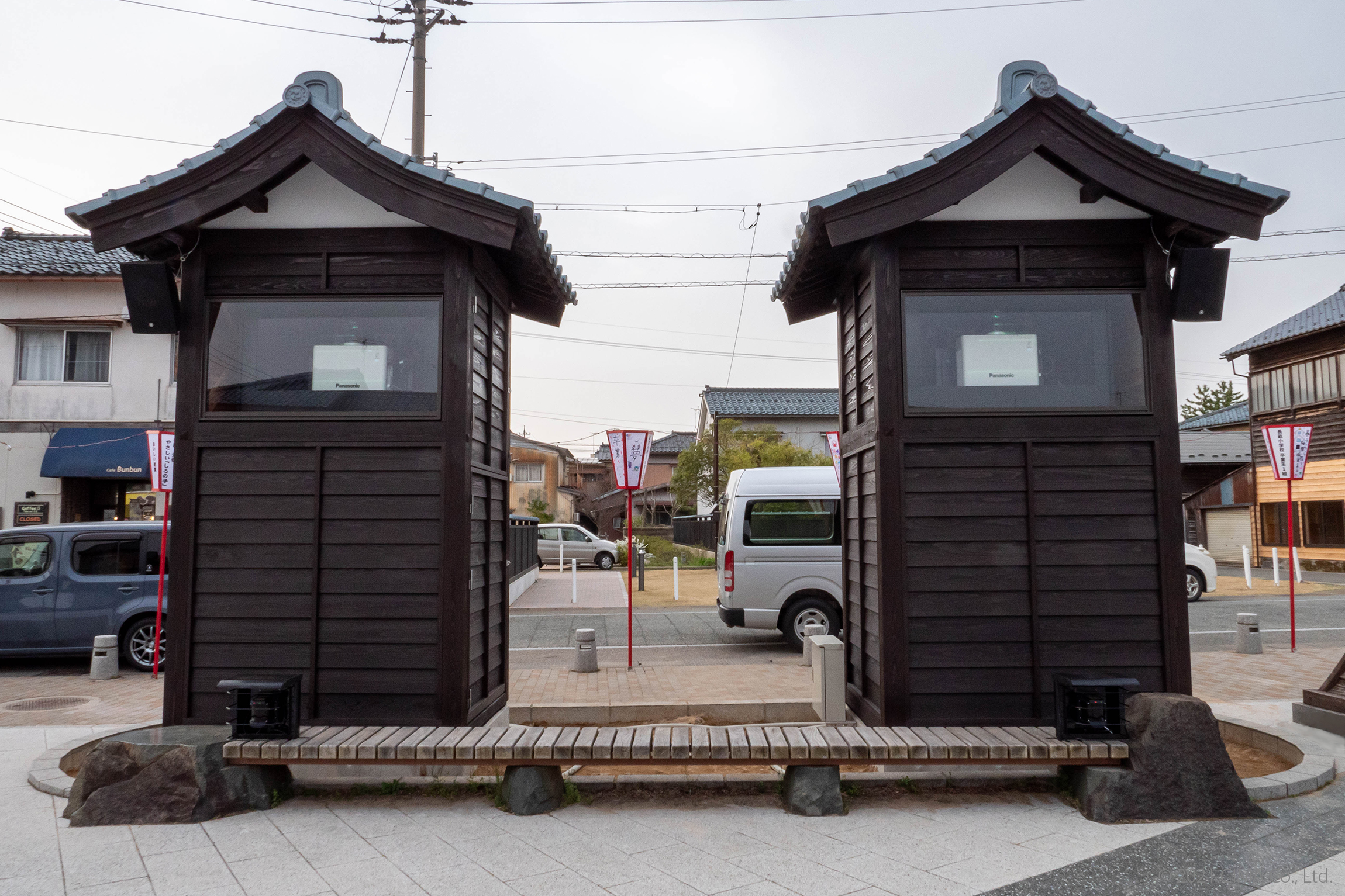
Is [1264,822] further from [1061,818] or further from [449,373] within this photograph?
[449,373]

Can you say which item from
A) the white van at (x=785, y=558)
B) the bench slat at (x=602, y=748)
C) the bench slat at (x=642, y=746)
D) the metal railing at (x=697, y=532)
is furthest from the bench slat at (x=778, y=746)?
the metal railing at (x=697, y=532)

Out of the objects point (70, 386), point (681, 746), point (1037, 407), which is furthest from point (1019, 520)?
point (70, 386)

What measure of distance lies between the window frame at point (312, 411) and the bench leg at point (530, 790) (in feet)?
7.12

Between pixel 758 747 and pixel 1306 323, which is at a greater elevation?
pixel 1306 323

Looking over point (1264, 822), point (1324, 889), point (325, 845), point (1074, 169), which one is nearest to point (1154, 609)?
point (1264, 822)

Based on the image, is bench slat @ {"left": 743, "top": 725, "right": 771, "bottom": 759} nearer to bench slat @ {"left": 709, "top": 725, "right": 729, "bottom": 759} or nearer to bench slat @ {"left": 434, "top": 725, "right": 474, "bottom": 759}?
bench slat @ {"left": 709, "top": 725, "right": 729, "bottom": 759}

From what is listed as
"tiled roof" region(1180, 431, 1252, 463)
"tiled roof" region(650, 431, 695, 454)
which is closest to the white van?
"tiled roof" region(1180, 431, 1252, 463)

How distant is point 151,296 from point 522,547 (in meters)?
15.6

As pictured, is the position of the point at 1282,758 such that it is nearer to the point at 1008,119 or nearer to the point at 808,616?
the point at 1008,119

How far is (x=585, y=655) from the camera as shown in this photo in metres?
9.93

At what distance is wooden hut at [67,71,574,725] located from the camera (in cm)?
513

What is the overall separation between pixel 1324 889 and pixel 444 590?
457 cm

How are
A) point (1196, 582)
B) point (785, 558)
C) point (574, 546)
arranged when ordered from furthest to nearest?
1. point (574, 546)
2. point (1196, 582)
3. point (785, 558)

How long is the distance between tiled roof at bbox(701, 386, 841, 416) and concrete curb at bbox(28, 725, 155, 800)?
4500cm
